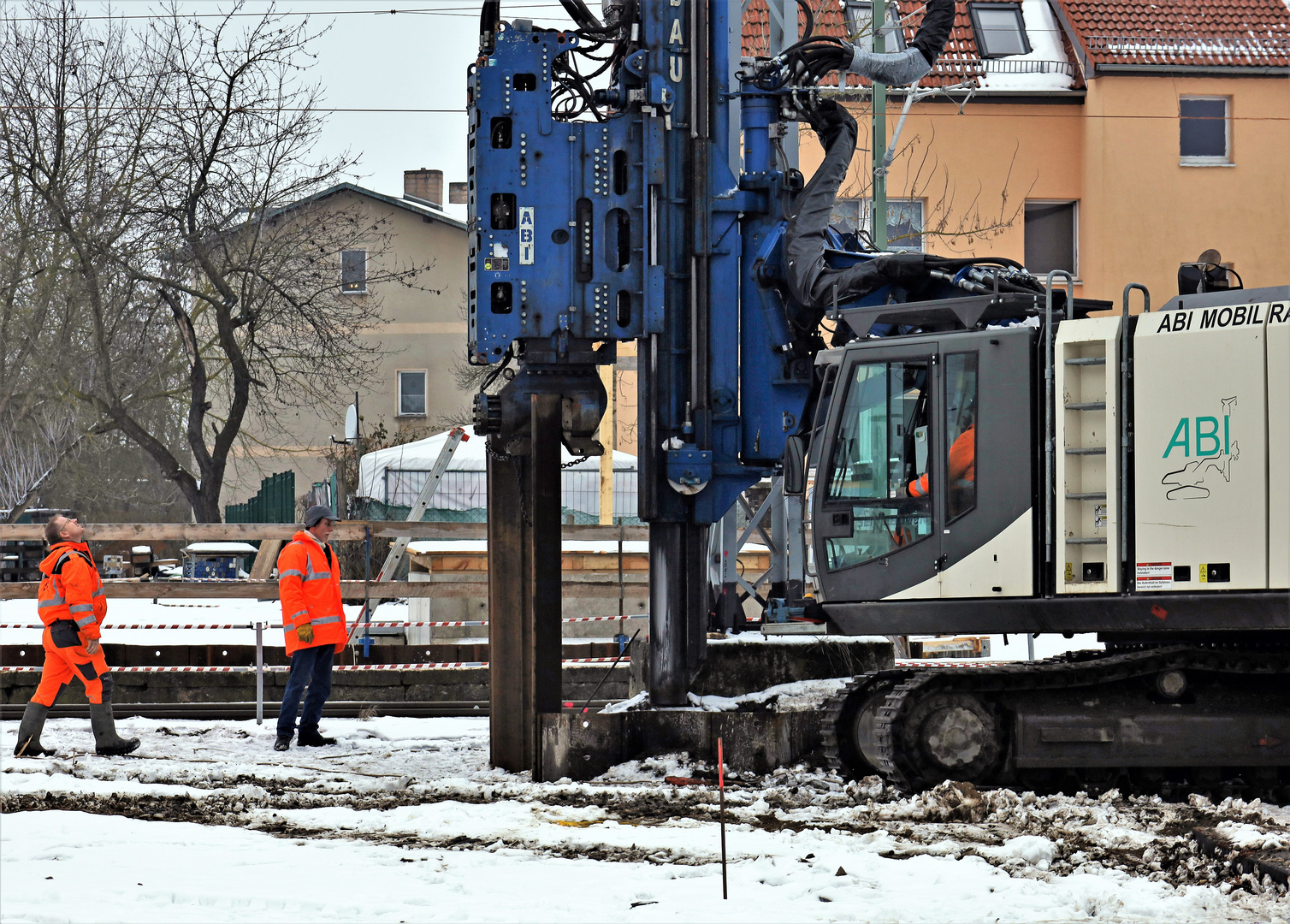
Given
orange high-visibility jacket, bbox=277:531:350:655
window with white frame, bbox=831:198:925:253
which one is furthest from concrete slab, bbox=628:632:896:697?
window with white frame, bbox=831:198:925:253

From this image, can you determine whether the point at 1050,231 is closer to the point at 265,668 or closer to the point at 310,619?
the point at 265,668

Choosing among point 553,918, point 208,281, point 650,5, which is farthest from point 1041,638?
point 208,281

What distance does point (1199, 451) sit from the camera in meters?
8.30

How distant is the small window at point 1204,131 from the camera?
1106 inches

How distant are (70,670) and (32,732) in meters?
0.47

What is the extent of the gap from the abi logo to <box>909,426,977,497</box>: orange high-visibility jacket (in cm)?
102

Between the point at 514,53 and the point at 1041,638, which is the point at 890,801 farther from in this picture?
the point at 1041,638

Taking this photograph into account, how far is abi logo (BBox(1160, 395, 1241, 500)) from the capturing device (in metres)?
8.25

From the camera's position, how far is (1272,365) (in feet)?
26.8

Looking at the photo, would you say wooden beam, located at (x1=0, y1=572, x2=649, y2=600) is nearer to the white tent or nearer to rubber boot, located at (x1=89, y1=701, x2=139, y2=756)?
rubber boot, located at (x1=89, y1=701, x2=139, y2=756)

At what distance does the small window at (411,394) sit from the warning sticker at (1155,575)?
34.6 m

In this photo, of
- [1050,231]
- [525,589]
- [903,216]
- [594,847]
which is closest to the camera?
[594,847]

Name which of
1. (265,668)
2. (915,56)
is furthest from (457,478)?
(915,56)

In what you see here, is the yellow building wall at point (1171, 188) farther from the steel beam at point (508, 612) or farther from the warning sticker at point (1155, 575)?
the warning sticker at point (1155, 575)
